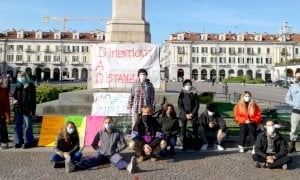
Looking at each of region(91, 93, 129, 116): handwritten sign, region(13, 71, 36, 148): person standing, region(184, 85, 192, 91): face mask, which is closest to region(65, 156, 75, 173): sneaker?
region(13, 71, 36, 148): person standing

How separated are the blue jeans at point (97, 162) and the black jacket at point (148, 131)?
2.20ft

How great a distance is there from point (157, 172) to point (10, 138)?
4610 millimetres

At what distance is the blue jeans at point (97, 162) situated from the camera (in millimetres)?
7648

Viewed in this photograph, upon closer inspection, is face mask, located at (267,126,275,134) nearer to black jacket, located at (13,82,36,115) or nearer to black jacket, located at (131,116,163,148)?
black jacket, located at (131,116,163,148)

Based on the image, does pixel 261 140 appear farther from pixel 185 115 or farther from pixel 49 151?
pixel 49 151

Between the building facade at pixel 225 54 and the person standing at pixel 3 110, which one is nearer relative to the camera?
the person standing at pixel 3 110

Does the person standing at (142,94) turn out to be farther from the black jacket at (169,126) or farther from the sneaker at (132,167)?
the sneaker at (132,167)

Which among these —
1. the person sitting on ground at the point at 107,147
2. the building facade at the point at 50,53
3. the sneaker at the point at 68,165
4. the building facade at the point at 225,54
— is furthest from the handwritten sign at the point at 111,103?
the building facade at the point at 50,53

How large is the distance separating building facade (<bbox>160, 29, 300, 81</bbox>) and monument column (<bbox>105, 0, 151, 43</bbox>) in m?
92.9

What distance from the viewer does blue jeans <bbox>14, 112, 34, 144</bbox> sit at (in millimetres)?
9281

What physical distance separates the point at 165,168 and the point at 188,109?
6.93 ft

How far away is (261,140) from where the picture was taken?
796 cm

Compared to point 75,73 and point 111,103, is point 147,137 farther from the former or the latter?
point 75,73

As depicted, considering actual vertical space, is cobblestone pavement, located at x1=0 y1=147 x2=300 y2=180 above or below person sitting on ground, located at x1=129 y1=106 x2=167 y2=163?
below
